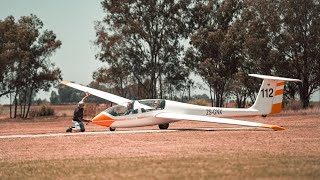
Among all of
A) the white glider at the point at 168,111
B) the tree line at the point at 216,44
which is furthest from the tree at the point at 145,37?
the white glider at the point at 168,111

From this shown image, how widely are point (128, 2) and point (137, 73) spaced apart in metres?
9.37

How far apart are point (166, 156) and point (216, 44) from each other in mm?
50768

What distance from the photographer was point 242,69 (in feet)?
220

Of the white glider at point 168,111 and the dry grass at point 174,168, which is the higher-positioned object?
the white glider at point 168,111

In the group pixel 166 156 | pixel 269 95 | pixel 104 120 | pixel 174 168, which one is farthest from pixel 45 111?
pixel 174 168

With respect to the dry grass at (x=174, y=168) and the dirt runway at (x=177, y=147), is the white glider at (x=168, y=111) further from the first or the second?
the dry grass at (x=174, y=168)

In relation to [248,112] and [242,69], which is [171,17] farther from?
[248,112]

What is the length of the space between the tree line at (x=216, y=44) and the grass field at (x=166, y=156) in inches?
1441

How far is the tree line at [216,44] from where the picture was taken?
61.0m

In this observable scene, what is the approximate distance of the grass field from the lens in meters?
14.0

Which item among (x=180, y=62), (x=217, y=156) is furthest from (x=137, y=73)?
(x=217, y=156)

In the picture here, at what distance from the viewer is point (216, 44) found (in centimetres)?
6750

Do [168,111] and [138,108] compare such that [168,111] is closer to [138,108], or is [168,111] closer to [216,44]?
[138,108]

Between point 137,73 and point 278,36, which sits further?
point 137,73
